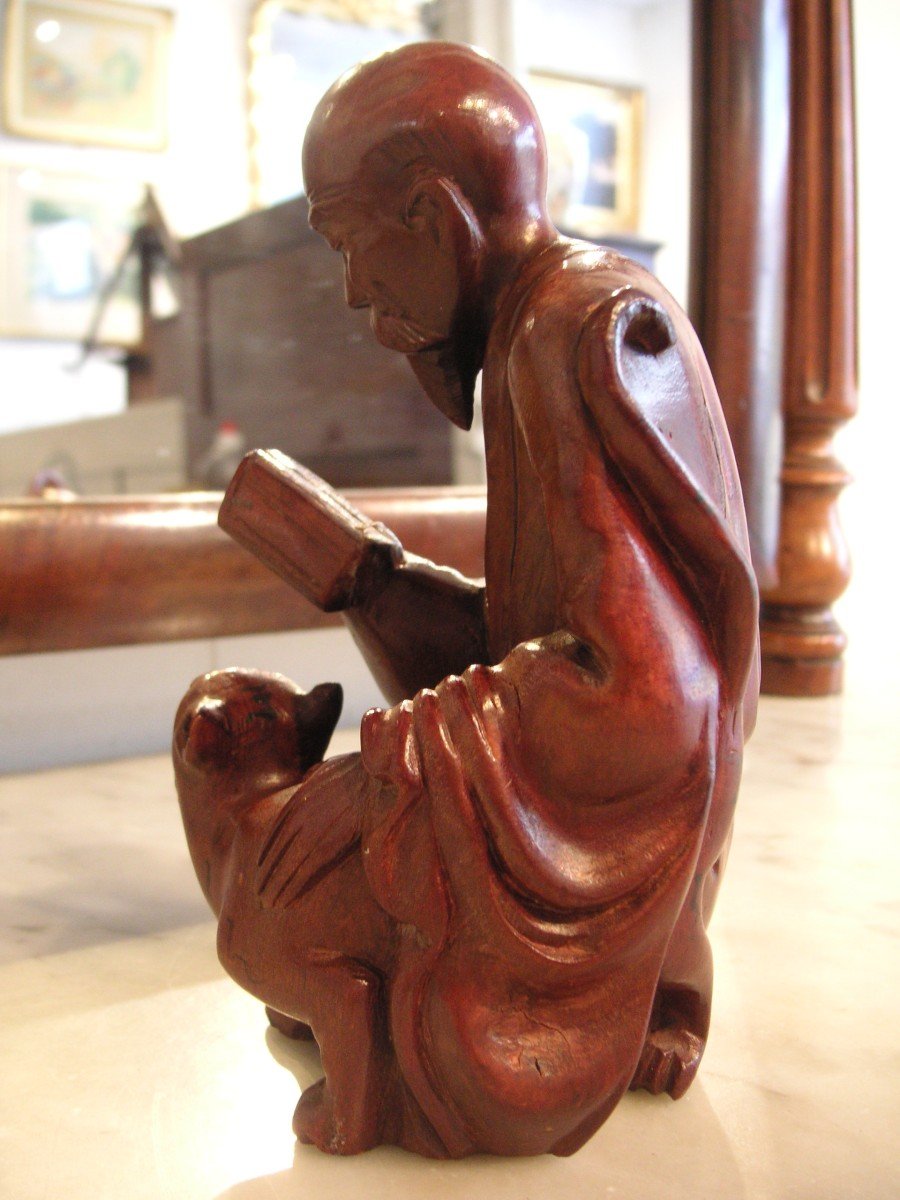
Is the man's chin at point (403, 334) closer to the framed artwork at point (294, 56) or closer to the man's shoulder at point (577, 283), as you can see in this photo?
the man's shoulder at point (577, 283)

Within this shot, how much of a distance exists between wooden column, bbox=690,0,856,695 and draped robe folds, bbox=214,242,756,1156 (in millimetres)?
1123

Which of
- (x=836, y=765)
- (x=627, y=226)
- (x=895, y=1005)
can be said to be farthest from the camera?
(x=627, y=226)

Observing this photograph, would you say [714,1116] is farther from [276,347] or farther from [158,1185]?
[276,347]

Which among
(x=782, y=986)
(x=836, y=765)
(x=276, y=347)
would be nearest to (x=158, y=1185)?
(x=782, y=986)

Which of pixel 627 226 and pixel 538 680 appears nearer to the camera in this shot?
pixel 538 680

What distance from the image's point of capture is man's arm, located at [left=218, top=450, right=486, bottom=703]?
69 centimetres

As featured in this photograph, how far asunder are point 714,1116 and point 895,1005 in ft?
0.66

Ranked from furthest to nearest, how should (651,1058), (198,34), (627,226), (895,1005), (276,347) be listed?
(627,226) → (198,34) → (276,347) → (895,1005) → (651,1058)

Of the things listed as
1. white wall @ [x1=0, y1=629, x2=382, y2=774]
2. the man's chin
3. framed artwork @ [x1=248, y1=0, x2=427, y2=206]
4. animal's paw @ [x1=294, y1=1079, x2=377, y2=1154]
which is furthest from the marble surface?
framed artwork @ [x1=248, y1=0, x2=427, y2=206]

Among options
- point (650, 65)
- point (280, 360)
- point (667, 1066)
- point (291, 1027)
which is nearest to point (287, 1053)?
point (291, 1027)

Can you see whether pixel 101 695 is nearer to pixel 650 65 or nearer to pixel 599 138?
pixel 599 138

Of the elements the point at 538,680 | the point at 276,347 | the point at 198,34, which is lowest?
the point at 538,680

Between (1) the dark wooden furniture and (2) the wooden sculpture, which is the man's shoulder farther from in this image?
(1) the dark wooden furniture

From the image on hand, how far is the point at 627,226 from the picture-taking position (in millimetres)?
3422
